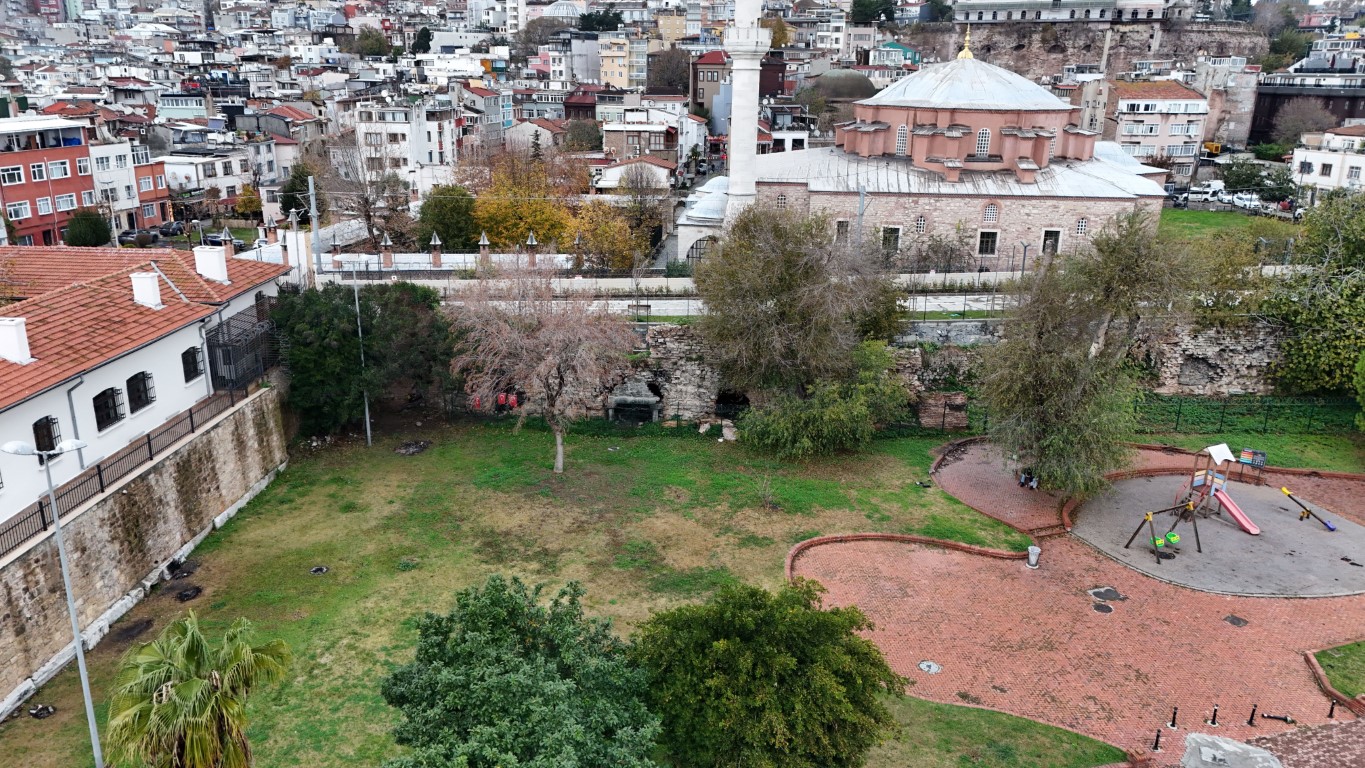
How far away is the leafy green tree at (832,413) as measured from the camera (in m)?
25.1

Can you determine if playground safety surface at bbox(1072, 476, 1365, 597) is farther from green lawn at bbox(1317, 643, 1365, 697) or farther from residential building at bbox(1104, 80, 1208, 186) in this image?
residential building at bbox(1104, 80, 1208, 186)

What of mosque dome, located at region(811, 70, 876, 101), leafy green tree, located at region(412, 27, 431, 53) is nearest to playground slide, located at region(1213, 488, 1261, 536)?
mosque dome, located at region(811, 70, 876, 101)

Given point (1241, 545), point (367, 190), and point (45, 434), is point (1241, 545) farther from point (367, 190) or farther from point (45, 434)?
point (367, 190)

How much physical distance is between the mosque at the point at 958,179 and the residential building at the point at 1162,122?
2378cm

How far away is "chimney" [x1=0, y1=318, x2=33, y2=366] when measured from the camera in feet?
54.5

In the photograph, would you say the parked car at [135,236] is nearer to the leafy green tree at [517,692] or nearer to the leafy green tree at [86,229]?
the leafy green tree at [86,229]

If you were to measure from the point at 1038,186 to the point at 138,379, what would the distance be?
3220 cm

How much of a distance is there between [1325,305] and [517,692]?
1140 inches

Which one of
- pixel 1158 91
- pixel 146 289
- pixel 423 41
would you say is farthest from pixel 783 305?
pixel 423 41

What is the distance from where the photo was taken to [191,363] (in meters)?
22.1

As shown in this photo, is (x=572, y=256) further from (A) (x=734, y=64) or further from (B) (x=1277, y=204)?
(B) (x=1277, y=204)

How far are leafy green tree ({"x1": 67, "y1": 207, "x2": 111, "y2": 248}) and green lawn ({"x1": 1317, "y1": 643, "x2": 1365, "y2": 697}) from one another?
49247 millimetres

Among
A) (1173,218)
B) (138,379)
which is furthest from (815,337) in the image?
(1173,218)

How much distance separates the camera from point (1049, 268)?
23.9m
